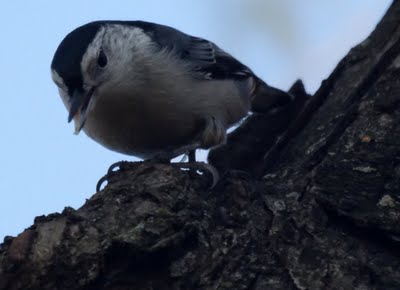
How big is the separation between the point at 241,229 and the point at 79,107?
1.29 meters

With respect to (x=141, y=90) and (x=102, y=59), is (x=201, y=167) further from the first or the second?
(x=102, y=59)

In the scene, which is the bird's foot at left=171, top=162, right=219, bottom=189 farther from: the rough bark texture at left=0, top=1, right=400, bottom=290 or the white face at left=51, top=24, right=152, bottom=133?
the white face at left=51, top=24, right=152, bottom=133

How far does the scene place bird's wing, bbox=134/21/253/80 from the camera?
415 centimetres

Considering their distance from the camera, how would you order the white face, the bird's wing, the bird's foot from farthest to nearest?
the bird's wing < the white face < the bird's foot

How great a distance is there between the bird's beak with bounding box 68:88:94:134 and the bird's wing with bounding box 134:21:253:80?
645mm

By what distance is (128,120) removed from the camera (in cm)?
374

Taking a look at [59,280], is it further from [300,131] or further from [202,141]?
[202,141]

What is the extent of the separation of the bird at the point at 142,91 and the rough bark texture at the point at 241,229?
91cm

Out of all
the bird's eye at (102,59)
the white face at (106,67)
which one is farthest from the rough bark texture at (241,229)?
→ the bird's eye at (102,59)

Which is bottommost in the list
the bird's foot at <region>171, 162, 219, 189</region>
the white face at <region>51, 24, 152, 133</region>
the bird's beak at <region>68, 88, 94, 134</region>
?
the bird's foot at <region>171, 162, 219, 189</region>

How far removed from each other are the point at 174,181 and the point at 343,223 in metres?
0.58

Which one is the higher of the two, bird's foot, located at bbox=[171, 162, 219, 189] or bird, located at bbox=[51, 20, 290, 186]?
bird, located at bbox=[51, 20, 290, 186]

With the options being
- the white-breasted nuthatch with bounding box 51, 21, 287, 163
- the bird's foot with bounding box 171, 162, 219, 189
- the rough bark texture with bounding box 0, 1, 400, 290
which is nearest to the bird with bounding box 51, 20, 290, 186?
the white-breasted nuthatch with bounding box 51, 21, 287, 163

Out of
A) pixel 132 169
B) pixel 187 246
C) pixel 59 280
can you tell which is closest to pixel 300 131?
pixel 132 169
